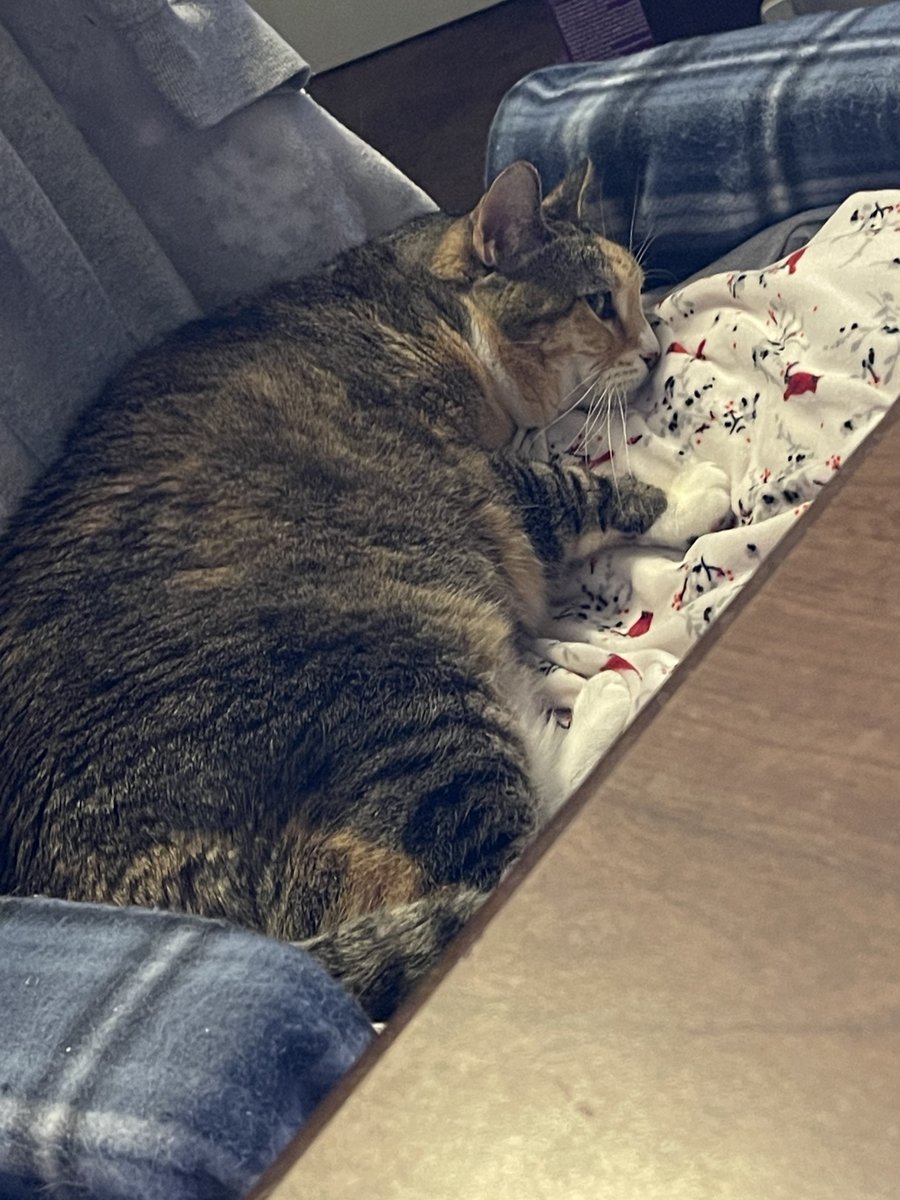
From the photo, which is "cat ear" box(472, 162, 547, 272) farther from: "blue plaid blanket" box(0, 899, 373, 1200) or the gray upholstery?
"blue plaid blanket" box(0, 899, 373, 1200)

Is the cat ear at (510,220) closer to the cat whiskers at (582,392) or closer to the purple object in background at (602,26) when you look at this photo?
the cat whiskers at (582,392)

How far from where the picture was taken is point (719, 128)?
1.58 metres

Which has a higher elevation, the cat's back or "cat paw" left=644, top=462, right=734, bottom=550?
the cat's back

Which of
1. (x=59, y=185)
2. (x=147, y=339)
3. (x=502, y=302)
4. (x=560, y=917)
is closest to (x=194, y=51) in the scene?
(x=59, y=185)

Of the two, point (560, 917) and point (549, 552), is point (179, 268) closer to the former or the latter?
point (549, 552)

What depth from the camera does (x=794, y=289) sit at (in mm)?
1421

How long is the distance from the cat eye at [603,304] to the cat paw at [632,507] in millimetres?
259

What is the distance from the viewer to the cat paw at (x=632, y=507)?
143 cm

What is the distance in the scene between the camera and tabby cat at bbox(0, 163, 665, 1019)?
104cm

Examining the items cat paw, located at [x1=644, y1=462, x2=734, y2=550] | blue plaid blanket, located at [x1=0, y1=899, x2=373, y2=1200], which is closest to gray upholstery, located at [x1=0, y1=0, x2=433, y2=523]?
cat paw, located at [x1=644, y1=462, x2=734, y2=550]

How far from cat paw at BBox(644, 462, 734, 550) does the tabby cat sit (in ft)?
0.14

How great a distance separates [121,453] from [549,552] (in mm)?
514

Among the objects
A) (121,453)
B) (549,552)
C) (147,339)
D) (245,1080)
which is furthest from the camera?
(147,339)

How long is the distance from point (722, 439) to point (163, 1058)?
1025 millimetres
